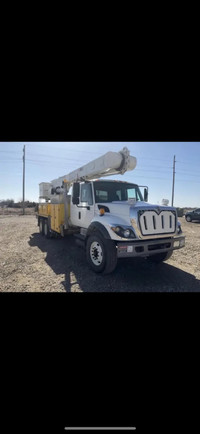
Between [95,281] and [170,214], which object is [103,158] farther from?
[95,281]

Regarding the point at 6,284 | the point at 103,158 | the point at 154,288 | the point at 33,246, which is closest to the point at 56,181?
the point at 33,246

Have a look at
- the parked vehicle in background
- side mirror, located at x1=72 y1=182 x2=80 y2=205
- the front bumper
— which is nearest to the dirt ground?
the front bumper

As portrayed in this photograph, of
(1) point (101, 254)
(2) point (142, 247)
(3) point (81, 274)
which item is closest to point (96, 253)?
(1) point (101, 254)

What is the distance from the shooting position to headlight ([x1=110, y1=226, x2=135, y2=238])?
11.8ft

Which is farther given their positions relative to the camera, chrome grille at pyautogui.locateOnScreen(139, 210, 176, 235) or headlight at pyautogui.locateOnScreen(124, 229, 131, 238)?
chrome grille at pyautogui.locateOnScreen(139, 210, 176, 235)

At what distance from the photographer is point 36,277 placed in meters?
3.96

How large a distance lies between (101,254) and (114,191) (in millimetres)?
1811

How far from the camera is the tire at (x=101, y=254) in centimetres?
370

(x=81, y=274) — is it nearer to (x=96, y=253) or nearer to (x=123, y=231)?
(x=96, y=253)

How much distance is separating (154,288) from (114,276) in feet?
2.90

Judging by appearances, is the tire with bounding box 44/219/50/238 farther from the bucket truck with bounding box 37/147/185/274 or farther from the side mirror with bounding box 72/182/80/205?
the side mirror with bounding box 72/182/80/205

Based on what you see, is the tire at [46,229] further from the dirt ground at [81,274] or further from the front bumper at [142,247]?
the front bumper at [142,247]

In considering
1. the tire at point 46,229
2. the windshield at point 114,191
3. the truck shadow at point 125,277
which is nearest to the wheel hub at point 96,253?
the truck shadow at point 125,277

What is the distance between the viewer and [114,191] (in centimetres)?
493
